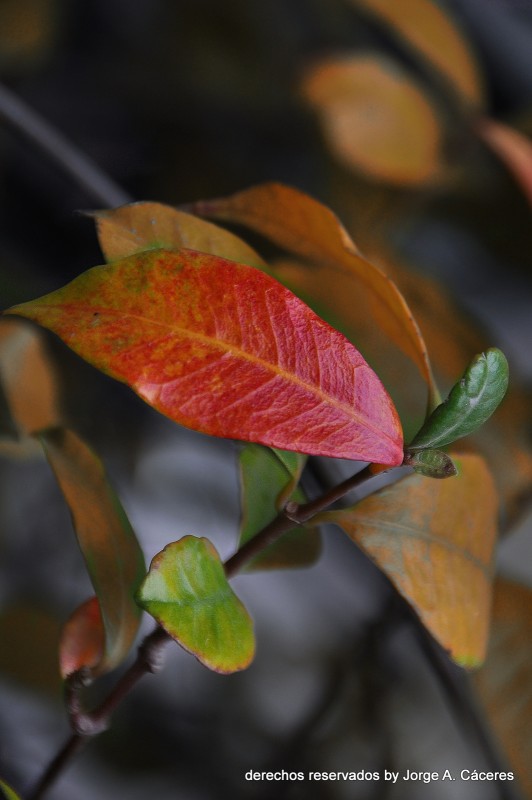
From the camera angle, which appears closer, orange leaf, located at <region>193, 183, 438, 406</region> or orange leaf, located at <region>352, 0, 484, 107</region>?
orange leaf, located at <region>193, 183, 438, 406</region>

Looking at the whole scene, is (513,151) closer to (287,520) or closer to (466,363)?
(466,363)

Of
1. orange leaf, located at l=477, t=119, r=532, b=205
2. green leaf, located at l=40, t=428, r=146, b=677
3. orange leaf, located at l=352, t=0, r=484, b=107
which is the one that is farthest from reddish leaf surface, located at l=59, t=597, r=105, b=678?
orange leaf, located at l=352, t=0, r=484, b=107

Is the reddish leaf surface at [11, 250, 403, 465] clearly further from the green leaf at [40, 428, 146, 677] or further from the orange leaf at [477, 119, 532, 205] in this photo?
the orange leaf at [477, 119, 532, 205]

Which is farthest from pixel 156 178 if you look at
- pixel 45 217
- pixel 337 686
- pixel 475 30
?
pixel 337 686

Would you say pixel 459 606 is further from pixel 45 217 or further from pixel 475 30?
pixel 475 30

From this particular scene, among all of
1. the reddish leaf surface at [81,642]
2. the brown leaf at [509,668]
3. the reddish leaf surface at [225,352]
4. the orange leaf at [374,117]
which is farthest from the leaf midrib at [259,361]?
the orange leaf at [374,117]

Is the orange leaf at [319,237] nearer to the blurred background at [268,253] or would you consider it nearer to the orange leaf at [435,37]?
the blurred background at [268,253]

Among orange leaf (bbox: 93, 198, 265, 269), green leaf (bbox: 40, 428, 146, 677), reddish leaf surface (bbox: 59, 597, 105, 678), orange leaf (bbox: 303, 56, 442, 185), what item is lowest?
reddish leaf surface (bbox: 59, 597, 105, 678)
